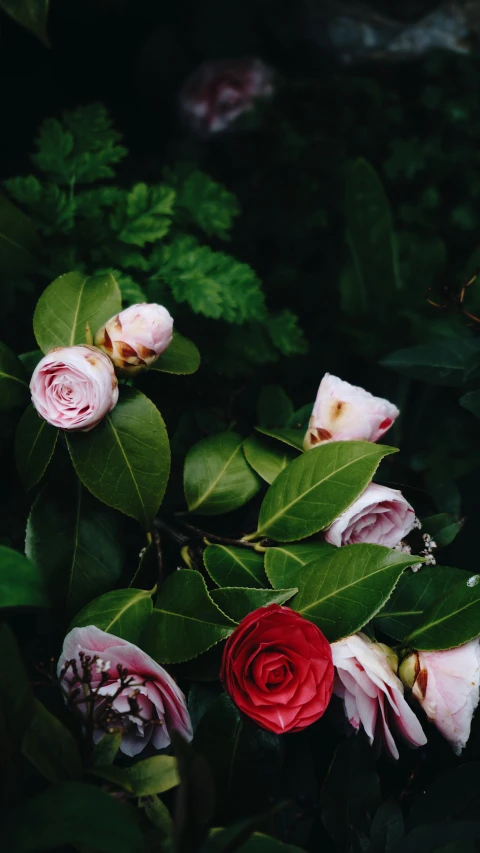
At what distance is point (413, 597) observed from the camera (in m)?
0.66

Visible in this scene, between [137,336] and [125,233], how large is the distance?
0.23m

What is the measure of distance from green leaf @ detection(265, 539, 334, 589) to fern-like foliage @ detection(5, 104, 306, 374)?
0.86 ft

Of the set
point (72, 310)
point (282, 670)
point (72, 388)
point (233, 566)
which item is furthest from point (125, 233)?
point (282, 670)

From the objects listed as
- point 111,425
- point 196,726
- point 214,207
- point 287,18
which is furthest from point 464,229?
point 196,726

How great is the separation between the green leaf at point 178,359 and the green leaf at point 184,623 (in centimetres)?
18

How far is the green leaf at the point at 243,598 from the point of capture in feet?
1.94

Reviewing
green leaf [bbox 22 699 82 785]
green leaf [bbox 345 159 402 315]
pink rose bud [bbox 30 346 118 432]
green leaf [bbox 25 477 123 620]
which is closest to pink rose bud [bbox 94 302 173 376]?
pink rose bud [bbox 30 346 118 432]

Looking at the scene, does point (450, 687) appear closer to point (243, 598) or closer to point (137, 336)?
point (243, 598)

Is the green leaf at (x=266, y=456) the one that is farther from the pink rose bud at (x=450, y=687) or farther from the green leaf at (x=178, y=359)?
the pink rose bud at (x=450, y=687)

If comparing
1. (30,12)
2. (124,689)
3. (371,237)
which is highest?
(30,12)

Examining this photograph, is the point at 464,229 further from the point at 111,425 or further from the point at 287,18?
the point at 111,425

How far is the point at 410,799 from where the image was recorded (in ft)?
2.13

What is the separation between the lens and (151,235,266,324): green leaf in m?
0.77

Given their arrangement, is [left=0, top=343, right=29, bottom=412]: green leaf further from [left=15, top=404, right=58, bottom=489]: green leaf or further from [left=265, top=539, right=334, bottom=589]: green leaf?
[left=265, top=539, right=334, bottom=589]: green leaf
